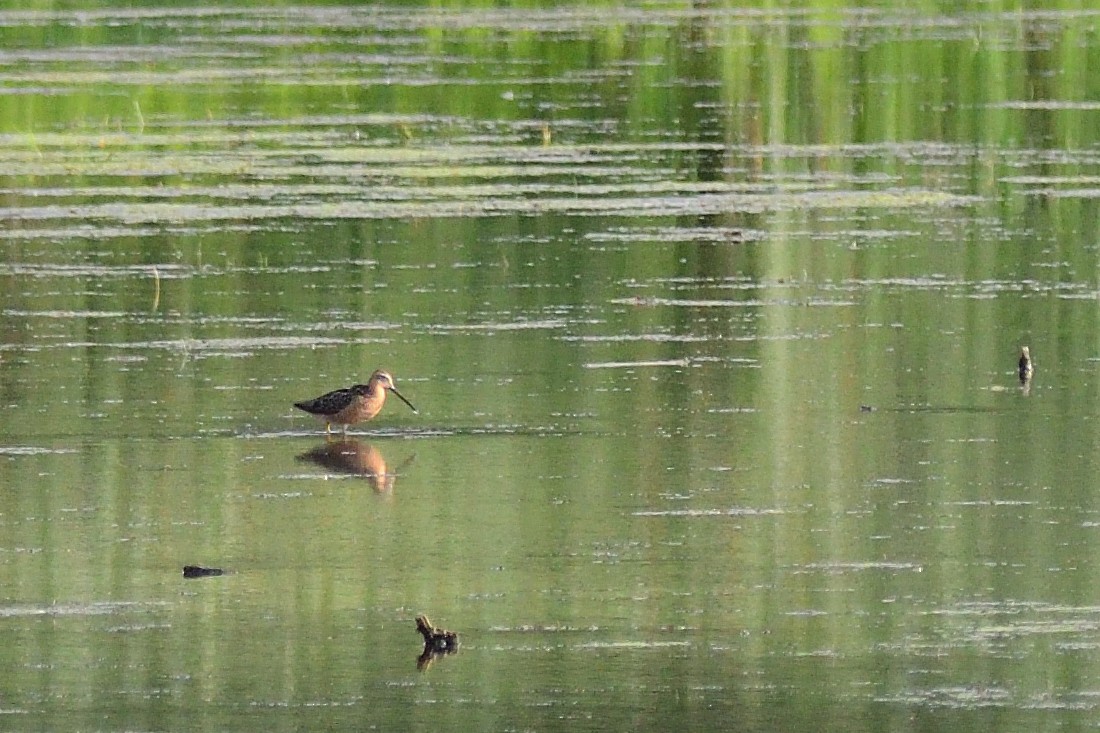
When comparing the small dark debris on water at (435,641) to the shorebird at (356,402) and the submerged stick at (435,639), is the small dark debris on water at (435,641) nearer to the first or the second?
the submerged stick at (435,639)

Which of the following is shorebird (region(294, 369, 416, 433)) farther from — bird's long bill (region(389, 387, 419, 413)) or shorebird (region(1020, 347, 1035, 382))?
shorebird (region(1020, 347, 1035, 382))

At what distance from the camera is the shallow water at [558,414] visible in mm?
7770

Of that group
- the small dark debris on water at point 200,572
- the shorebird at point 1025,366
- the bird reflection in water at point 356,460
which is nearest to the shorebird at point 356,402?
the bird reflection in water at point 356,460

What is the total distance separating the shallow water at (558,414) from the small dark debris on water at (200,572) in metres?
0.14

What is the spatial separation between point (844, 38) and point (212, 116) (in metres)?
8.81

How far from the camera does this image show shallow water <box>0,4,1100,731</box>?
777cm

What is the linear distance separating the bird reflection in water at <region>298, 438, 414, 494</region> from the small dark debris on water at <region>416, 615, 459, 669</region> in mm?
2197

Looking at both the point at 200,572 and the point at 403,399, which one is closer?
the point at 200,572

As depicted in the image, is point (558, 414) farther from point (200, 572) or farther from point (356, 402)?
point (200, 572)

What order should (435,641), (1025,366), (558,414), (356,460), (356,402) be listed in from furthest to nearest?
1. (1025,366)
2. (558,414)
3. (356,402)
4. (356,460)
5. (435,641)

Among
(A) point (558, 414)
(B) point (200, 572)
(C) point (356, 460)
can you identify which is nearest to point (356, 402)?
(C) point (356, 460)

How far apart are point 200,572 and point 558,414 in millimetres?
2805

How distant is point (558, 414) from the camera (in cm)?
1139

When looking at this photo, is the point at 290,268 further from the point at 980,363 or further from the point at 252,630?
the point at 252,630
